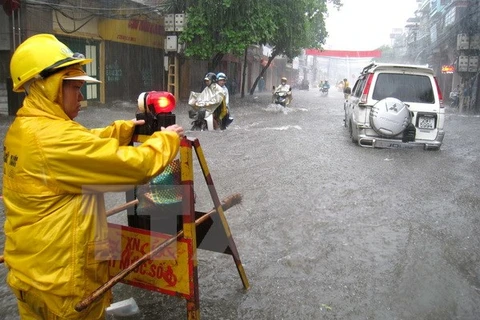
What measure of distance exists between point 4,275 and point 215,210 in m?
2.07

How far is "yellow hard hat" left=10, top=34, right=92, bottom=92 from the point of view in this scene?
1864mm

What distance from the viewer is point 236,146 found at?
9586mm

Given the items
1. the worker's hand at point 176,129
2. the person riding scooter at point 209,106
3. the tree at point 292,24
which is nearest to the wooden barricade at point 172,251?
the worker's hand at point 176,129

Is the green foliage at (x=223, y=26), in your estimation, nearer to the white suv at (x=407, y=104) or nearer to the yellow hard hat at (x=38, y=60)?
the white suv at (x=407, y=104)

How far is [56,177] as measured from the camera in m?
1.82

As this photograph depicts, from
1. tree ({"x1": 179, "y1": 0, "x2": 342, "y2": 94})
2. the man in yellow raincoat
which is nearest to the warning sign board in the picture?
the man in yellow raincoat

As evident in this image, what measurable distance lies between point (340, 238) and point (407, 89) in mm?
4954

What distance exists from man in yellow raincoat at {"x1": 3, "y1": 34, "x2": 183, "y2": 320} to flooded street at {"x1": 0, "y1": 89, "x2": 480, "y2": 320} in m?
1.28

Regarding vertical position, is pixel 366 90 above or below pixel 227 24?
below

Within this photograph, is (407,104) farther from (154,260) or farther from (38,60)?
(38,60)

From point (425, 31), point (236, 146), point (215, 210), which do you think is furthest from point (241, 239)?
point (425, 31)

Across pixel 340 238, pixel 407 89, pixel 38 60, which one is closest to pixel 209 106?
pixel 407 89

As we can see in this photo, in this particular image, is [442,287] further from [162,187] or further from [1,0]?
[1,0]

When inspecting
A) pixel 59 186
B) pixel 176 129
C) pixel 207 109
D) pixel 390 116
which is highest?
pixel 176 129
